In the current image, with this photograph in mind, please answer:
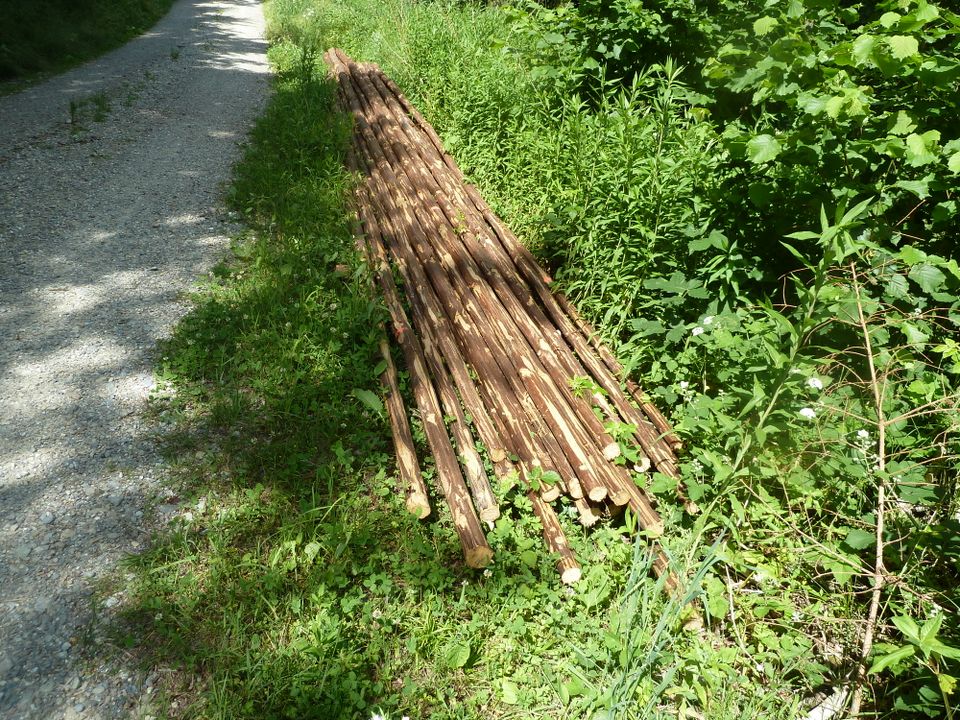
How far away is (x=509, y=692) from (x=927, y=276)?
251 centimetres

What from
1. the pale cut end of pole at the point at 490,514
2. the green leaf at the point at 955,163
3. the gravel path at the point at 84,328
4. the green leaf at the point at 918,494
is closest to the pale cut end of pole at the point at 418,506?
the pale cut end of pole at the point at 490,514

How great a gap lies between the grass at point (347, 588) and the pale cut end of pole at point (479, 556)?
0.08 meters

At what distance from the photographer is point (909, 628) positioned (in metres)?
1.89

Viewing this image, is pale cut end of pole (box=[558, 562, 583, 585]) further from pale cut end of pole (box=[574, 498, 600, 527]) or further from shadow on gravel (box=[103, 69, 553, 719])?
pale cut end of pole (box=[574, 498, 600, 527])

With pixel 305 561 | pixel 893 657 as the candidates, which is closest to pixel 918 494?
pixel 893 657

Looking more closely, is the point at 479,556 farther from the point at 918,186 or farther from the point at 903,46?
the point at 903,46

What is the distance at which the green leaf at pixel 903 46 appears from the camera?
246 cm

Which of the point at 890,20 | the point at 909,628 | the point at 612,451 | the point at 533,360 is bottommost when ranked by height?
the point at 612,451

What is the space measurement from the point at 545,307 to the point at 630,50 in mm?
2633

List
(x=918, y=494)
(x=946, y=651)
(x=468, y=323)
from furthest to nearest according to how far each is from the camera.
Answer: (x=468, y=323) → (x=918, y=494) → (x=946, y=651)

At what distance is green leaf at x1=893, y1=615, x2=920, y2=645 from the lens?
1.86 m

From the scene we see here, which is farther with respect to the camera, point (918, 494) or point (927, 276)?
point (927, 276)

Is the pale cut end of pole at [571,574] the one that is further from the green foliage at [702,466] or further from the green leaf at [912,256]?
the green leaf at [912,256]

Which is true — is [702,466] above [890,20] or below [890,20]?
below
